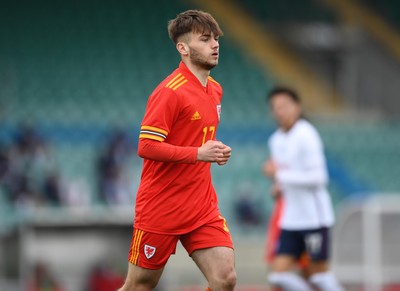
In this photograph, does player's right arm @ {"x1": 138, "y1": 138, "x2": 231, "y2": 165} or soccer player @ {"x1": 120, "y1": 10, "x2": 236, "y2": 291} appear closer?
player's right arm @ {"x1": 138, "y1": 138, "x2": 231, "y2": 165}

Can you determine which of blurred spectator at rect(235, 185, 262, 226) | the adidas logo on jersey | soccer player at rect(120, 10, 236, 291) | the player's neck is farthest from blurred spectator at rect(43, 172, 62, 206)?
the adidas logo on jersey

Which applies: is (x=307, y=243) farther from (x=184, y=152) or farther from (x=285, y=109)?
(x=184, y=152)

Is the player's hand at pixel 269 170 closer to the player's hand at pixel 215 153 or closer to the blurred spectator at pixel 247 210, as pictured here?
the player's hand at pixel 215 153

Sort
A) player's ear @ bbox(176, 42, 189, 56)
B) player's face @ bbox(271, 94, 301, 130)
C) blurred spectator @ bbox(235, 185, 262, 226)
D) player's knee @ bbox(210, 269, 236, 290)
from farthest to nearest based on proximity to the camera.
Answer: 1. blurred spectator @ bbox(235, 185, 262, 226)
2. player's face @ bbox(271, 94, 301, 130)
3. player's ear @ bbox(176, 42, 189, 56)
4. player's knee @ bbox(210, 269, 236, 290)

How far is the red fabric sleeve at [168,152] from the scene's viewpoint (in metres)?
5.68

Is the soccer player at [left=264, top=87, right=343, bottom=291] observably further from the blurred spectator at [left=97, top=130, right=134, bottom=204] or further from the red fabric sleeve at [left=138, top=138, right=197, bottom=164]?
the blurred spectator at [left=97, top=130, right=134, bottom=204]

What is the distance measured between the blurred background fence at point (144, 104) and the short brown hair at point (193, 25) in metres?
7.27

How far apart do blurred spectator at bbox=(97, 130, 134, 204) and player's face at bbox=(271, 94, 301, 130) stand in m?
7.56

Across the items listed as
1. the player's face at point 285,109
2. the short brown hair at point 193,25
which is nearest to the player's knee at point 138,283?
the short brown hair at point 193,25

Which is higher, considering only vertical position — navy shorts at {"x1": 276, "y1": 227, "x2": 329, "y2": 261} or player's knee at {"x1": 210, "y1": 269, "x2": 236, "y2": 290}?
player's knee at {"x1": 210, "y1": 269, "x2": 236, "y2": 290}

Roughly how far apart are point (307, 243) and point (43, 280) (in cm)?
499

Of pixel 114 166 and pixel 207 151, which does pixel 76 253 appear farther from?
pixel 207 151

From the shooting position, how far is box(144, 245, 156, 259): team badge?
5.91 metres

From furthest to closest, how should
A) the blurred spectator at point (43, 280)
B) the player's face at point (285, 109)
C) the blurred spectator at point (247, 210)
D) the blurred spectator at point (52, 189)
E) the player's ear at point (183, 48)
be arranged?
the blurred spectator at point (247, 210) → the blurred spectator at point (52, 189) → the blurred spectator at point (43, 280) → the player's face at point (285, 109) → the player's ear at point (183, 48)
